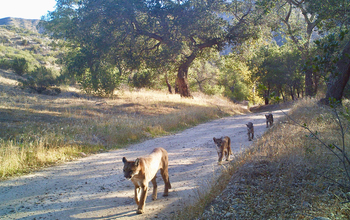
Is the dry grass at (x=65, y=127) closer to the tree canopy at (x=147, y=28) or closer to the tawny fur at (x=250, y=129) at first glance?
the tree canopy at (x=147, y=28)

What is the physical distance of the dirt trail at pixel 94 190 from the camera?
4.86 metres

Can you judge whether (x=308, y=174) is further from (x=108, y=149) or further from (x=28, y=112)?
(x=28, y=112)

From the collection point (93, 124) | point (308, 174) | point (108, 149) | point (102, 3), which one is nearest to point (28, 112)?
point (93, 124)

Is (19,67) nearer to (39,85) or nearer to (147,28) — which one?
(39,85)

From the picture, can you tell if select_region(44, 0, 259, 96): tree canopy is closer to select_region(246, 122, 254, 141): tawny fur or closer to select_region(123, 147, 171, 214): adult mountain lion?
select_region(246, 122, 254, 141): tawny fur

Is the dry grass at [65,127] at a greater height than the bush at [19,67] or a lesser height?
lesser

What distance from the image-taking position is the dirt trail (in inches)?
191

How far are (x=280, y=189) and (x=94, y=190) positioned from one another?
4019 millimetres

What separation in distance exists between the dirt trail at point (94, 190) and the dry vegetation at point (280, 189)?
72cm

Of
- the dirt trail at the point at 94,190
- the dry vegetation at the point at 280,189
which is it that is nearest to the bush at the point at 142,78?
the dirt trail at the point at 94,190

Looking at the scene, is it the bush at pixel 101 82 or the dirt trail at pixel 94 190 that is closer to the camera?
the dirt trail at pixel 94 190

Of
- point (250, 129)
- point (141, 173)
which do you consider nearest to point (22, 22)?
point (250, 129)

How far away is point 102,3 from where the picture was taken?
19.2 meters

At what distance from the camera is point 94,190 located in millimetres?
5957
